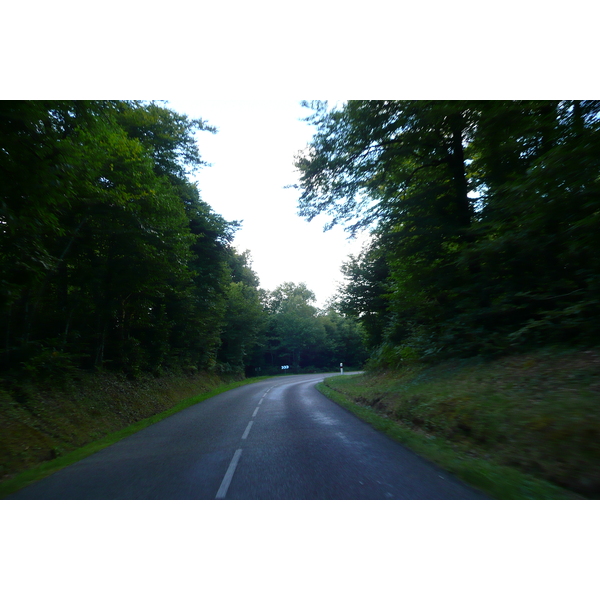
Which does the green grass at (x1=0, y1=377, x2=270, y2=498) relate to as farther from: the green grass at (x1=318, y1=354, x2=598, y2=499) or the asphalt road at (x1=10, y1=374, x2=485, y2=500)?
the green grass at (x1=318, y1=354, x2=598, y2=499)

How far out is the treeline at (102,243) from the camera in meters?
6.69

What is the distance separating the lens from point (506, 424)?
5977mm

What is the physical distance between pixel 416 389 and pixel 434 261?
15.4ft

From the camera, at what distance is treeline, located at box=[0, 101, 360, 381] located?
6688 millimetres

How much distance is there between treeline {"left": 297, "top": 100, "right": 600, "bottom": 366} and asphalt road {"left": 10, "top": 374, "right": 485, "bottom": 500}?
17.1 feet

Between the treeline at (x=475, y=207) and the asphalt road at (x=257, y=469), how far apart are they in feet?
17.1

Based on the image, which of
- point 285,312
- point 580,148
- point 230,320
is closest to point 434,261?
point 580,148

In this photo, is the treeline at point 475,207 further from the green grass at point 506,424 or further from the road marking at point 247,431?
the road marking at point 247,431

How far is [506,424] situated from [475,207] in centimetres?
851

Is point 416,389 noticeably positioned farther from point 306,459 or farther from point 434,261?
point 306,459

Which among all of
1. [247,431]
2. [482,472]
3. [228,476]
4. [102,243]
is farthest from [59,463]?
[102,243]

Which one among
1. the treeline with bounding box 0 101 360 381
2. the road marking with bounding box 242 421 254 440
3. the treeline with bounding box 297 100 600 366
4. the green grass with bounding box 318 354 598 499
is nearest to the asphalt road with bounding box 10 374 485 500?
the road marking with bounding box 242 421 254 440

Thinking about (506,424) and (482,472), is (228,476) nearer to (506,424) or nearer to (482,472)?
(482,472)

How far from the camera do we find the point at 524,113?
9148mm
